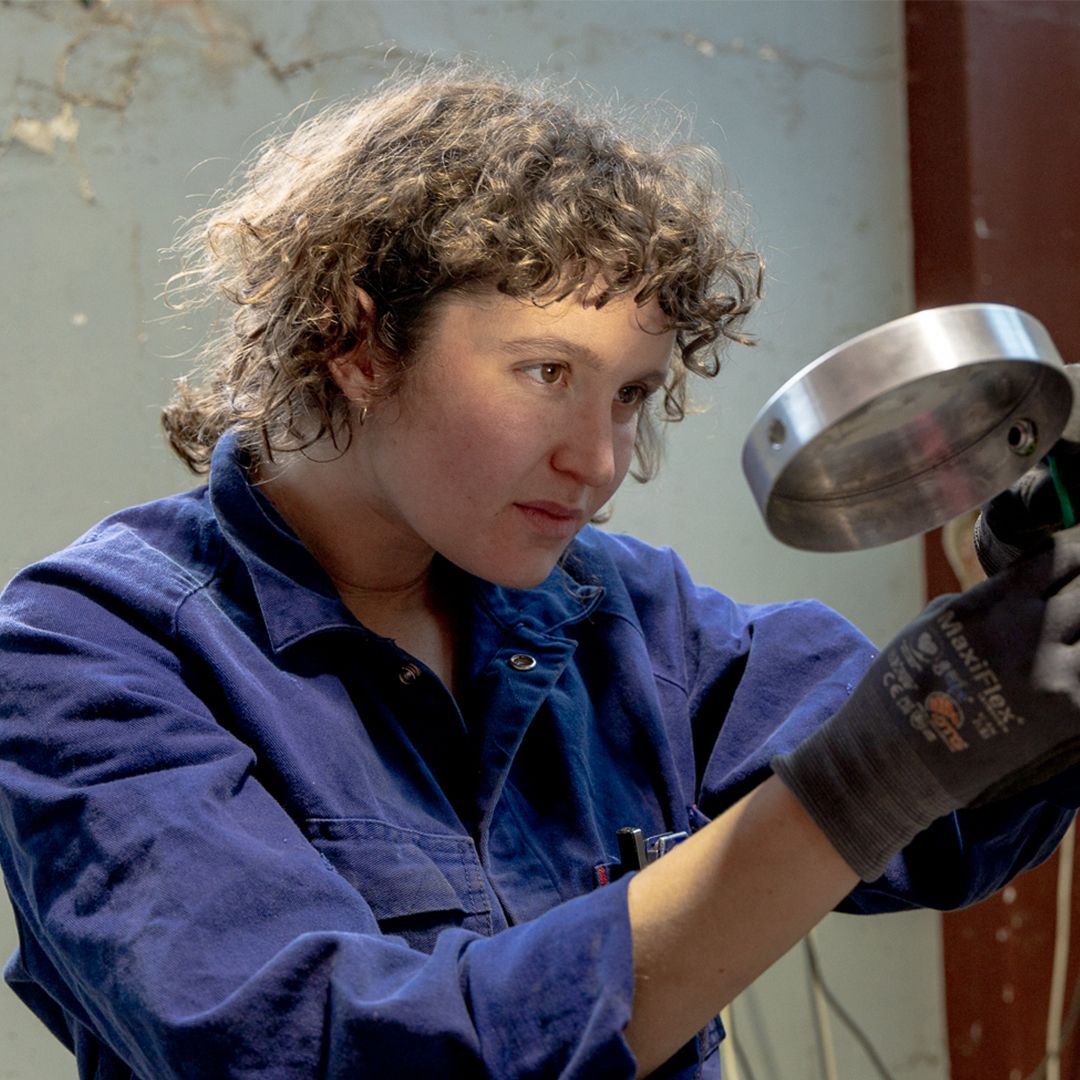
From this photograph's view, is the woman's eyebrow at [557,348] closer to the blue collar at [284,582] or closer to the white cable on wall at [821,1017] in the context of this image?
the blue collar at [284,582]

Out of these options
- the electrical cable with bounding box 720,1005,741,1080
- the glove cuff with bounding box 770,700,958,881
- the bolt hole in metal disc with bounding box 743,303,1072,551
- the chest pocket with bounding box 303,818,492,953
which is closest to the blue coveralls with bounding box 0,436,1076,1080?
the chest pocket with bounding box 303,818,492,953

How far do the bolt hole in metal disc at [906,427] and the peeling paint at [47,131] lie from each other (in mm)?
960

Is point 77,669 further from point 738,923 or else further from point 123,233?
point 123,233

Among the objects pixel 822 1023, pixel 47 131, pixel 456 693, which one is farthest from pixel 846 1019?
pixel 47 131

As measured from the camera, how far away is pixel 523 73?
1671mm

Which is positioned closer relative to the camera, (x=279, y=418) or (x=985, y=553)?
(x=985, y=553)

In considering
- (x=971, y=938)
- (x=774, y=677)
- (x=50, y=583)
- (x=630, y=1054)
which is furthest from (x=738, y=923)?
(x=971, y=938)

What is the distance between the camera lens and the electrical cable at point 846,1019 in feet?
6.07

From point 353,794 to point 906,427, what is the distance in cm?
43

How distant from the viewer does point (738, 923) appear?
0.75m

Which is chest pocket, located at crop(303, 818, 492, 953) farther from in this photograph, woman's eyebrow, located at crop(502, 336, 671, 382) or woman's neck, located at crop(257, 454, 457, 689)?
woman's eyebrow, located at crop(502, 336, 671, 382)

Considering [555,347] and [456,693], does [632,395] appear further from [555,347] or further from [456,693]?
[456,693]

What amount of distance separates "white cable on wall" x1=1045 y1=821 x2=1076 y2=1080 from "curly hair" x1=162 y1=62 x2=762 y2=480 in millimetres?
1014

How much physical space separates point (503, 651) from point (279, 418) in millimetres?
238
